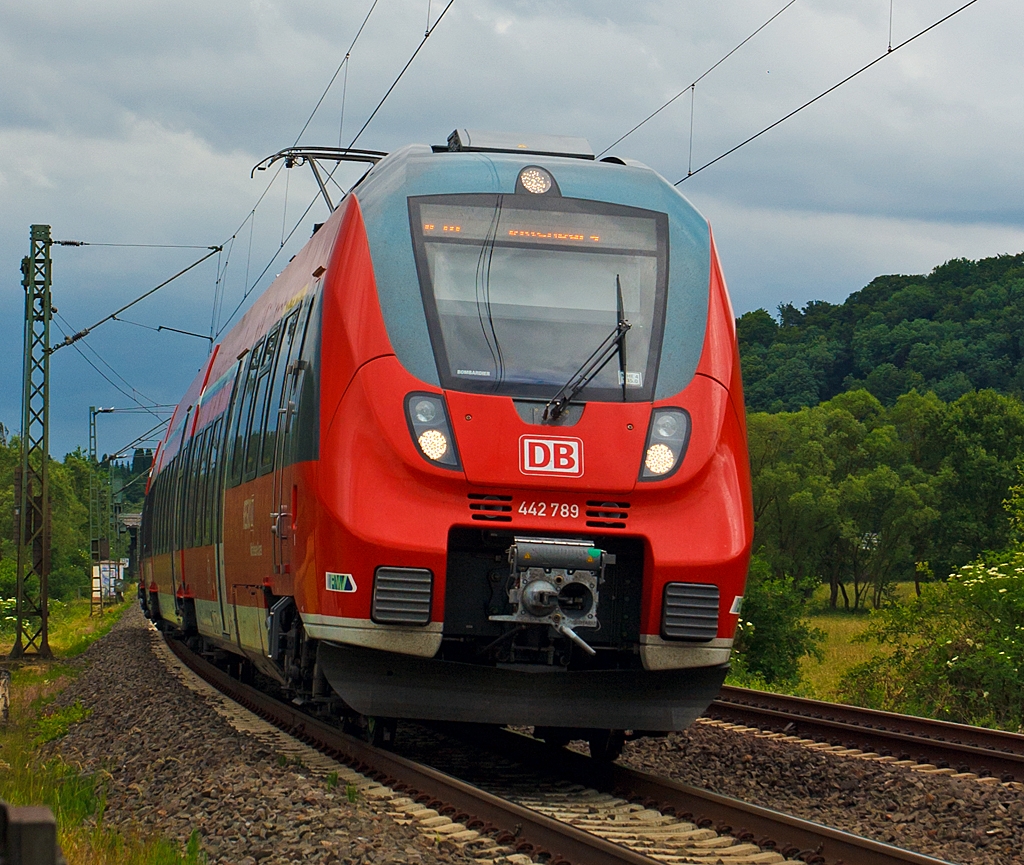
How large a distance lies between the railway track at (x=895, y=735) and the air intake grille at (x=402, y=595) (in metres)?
3.69

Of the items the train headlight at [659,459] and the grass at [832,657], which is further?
the grass at [832,657]

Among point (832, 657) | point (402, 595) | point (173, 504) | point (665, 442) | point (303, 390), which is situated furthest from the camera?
point (832, 657)

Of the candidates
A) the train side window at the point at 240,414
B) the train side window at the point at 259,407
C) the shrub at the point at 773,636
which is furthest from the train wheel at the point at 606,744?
the shrub at the point at 773,636

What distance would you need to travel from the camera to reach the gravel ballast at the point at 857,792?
754 cm

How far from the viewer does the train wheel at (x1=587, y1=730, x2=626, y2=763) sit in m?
9.35

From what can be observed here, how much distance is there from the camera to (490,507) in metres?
8.14

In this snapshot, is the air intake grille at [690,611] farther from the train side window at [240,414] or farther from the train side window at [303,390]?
the train side window at [240,414]

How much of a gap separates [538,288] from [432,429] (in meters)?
1.24

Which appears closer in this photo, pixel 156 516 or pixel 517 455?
pixel 517 455

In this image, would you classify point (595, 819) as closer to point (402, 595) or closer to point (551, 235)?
point (402, 595)

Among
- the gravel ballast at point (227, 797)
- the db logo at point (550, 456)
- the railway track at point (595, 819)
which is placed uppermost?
the db logo at point (550, 456)

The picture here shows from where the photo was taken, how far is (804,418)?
6869 cm

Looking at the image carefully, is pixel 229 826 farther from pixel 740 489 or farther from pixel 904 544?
pixel 904 544

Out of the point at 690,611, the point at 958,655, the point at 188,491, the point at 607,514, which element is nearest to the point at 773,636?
the point at 958,655
